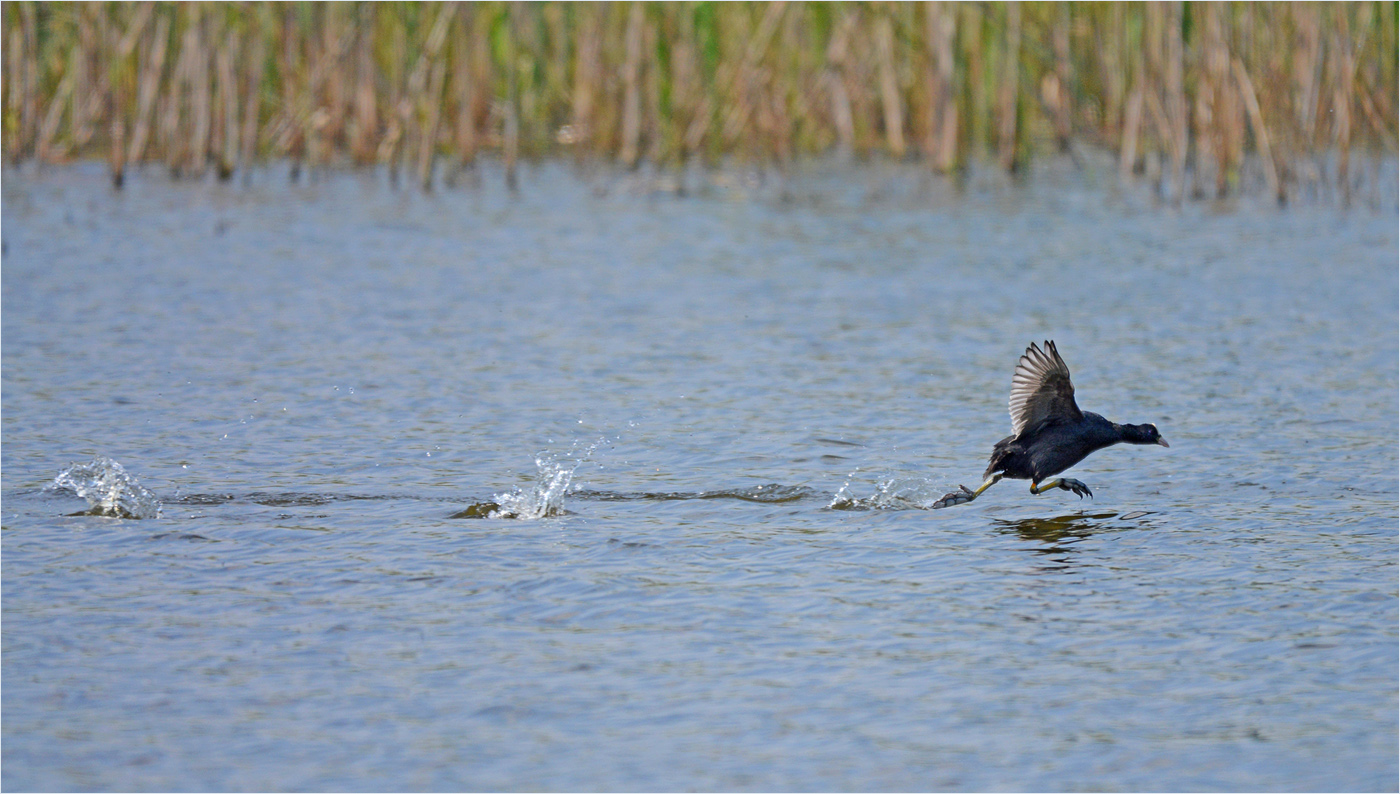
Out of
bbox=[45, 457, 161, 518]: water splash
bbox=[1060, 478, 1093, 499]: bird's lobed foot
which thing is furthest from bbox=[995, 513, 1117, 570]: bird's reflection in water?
bbox=[45, 457, 161, 518]: water splash

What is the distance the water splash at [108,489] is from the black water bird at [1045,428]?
10.2 feet

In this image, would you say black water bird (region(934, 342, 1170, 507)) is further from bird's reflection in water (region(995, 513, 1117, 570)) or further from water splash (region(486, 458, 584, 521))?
water splash (region(486, 458, 584, 521))

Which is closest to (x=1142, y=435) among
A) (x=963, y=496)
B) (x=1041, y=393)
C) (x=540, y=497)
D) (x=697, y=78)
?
(x=1041, y=393)

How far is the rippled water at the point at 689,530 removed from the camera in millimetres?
4152

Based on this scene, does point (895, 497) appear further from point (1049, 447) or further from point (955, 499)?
point (1049, 447)

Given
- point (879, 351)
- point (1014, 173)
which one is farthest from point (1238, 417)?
point (1014, 173)

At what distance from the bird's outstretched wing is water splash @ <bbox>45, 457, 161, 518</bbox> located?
327 centimetres

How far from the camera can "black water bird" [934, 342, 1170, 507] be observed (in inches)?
255

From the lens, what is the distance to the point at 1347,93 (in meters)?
14.8

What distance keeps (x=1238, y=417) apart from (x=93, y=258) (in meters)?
9.14

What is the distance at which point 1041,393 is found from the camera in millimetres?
6500

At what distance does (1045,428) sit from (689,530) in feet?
4.71

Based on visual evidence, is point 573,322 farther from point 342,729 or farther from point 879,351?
point 342,729

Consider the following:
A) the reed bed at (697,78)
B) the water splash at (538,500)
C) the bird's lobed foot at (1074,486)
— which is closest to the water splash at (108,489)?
the water splash at (538,500)
